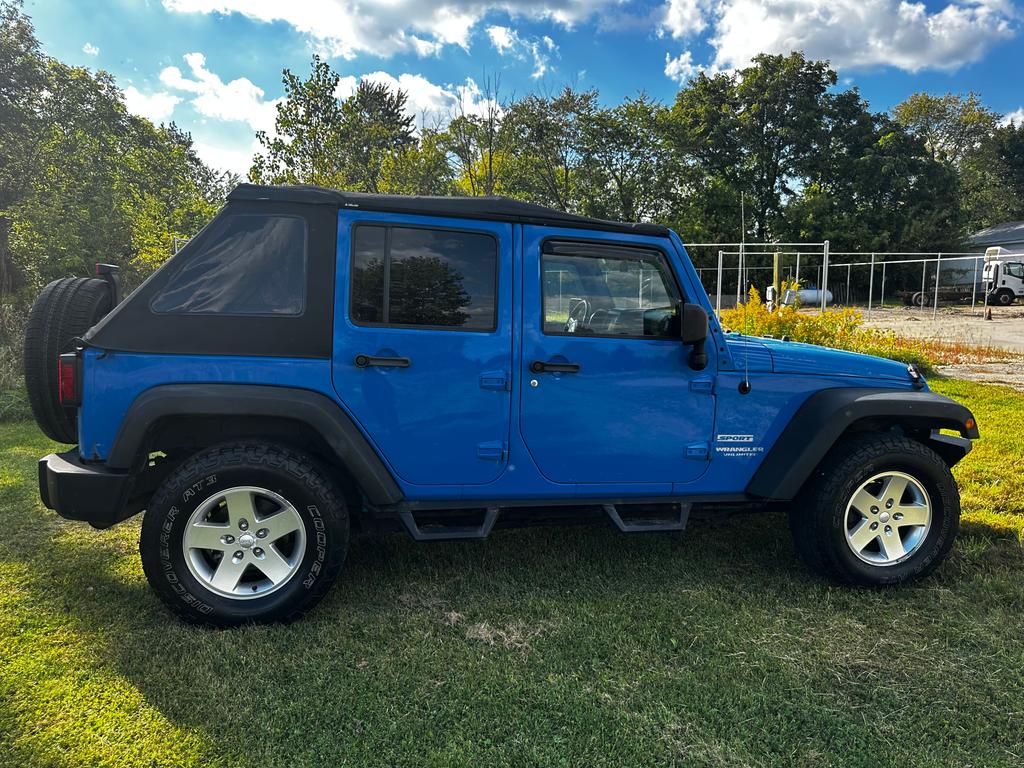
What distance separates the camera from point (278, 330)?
2.71 m

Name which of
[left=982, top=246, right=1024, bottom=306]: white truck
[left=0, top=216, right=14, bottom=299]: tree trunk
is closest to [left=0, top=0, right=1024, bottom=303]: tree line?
[left=0, top=216, right=14, bottom=299]: tree trunk

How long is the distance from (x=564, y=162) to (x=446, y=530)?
29045mm

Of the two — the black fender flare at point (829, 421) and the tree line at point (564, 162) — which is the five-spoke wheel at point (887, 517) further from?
the tree line at point (564, 162)

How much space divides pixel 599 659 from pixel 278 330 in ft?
6.34

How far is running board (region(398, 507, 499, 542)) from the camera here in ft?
9.43

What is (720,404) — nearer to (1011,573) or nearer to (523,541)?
(523,541)

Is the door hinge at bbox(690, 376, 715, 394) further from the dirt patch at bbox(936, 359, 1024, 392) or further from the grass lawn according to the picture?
the dirt patch at bbox(936, 359, 1024, 392)

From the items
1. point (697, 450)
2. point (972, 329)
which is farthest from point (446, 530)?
point (972, 329)

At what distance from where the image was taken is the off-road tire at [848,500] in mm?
3080

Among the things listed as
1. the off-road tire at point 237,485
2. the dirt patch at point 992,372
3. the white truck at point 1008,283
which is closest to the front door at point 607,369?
the off-road tire at point 237,485

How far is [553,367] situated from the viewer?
Answer: 113 inches

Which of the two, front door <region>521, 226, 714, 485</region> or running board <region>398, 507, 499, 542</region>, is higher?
front door <region>521, 226, 714, 485</region>

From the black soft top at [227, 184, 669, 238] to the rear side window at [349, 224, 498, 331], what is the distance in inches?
3.6

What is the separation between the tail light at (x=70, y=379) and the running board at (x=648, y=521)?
237 cm
